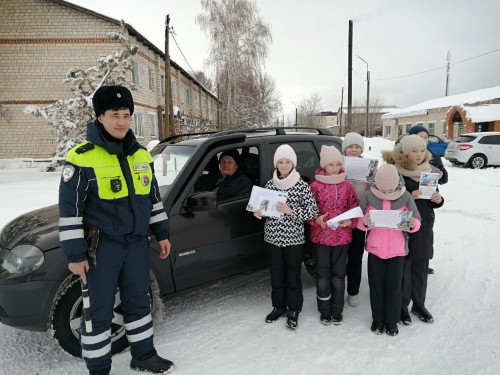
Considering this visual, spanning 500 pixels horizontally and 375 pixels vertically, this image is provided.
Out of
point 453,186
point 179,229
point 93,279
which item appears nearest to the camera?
point 93,279

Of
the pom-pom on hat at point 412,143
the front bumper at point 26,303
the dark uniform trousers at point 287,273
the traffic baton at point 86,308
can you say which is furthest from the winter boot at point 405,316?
the front bumper at point 26,303

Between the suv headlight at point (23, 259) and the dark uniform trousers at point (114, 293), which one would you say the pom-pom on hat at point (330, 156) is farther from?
the suv headlight at point (23, 259)

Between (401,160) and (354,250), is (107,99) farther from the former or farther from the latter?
(354,250)

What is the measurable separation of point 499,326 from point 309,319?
170 cm

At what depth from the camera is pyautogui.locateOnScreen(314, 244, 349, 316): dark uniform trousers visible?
10.6 ft

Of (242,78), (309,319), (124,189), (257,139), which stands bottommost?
(309,319)

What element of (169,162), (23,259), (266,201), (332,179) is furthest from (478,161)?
(23,259)

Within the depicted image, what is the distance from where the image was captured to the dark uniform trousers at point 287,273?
10.5ft

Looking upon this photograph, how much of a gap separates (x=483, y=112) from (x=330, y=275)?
3052cm

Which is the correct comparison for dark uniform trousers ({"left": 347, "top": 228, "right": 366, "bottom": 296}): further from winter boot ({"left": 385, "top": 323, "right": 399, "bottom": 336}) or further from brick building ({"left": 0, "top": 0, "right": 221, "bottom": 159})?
brick building ({"left": 0, "top": 0, "right": 221, "bottom": 159})

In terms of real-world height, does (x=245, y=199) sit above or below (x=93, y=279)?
above

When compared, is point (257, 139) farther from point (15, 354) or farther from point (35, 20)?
point (35, 20)

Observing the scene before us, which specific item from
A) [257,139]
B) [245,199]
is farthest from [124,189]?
[257,139]

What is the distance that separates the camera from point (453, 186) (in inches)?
423
